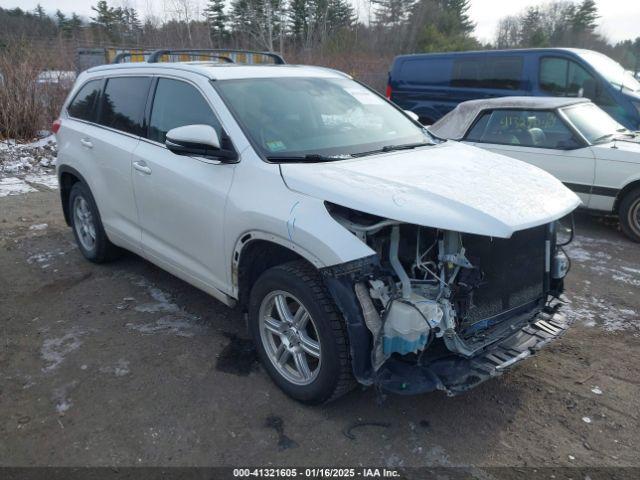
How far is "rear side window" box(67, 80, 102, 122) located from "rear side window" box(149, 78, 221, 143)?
1196 millimetres

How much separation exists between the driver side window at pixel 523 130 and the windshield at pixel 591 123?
185mm

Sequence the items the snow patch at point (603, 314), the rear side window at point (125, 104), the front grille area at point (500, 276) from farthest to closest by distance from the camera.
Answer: the rear side window at point (125, 104)
the snow patch at point (603, 314)
the front grille area at point (500, 276)

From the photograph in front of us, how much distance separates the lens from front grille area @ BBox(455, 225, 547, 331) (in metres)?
2.97

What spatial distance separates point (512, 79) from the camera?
9891 millimetres

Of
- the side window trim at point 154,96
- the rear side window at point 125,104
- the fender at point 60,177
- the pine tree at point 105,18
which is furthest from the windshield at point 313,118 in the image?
the pine tree at point 105,18

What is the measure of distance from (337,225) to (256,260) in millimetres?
775

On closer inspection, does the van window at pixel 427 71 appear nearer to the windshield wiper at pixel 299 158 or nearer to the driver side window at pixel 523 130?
the driver side window at pixel 523 130

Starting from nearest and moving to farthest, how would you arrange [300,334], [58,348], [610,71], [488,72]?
[300,334] < [58,348] < [610,71] < [488,72]

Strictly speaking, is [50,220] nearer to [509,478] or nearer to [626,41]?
[509,478]

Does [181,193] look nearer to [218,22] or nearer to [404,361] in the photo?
[404,361]

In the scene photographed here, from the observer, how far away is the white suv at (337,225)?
273 cm

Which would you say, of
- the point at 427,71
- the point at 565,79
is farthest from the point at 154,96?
the point at 427,71

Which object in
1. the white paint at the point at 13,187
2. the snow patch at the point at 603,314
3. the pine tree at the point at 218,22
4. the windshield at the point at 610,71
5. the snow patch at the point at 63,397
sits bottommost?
the snow patch at the point at 603,314

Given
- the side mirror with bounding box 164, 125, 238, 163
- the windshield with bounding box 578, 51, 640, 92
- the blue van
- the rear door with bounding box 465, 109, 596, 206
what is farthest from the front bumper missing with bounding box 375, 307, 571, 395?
the windshield with bounding box 578, 51, 640, 92
